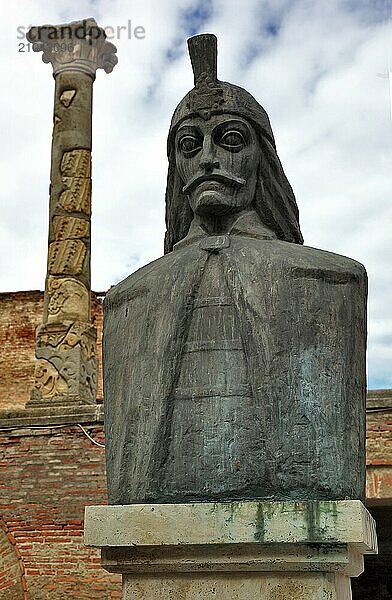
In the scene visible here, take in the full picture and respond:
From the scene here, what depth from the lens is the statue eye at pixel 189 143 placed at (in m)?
3.17

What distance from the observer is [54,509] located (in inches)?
373

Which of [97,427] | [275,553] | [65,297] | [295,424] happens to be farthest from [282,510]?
[65,297]

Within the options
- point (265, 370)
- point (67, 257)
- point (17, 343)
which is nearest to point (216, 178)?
point (265, 370)

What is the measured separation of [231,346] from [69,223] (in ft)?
31.7

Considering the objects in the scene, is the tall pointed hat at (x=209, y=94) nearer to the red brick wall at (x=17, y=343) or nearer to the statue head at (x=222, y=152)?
the statue head at (x=222, y=152)

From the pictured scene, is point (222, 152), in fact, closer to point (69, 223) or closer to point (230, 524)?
point (230, 524)

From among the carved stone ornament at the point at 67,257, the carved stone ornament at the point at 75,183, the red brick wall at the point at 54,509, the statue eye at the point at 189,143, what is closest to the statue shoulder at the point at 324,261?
the statue eye at the point at 189,143

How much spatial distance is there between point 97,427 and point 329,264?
7.13 metres

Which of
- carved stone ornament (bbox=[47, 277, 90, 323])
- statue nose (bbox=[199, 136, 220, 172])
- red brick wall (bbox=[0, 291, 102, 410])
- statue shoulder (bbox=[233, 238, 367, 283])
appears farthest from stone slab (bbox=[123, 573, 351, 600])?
red brick wall (bbox=[0, 291, 102, 410])

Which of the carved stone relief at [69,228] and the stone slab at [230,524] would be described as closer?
the stone slab at [230,524]

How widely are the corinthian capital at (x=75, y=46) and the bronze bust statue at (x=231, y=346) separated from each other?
1038 cm

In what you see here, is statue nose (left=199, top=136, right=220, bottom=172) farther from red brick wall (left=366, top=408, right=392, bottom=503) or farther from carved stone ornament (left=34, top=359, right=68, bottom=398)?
carved stone ornament (left=34, top=359, right=68, bottom=398)

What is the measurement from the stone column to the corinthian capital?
0.02 meters

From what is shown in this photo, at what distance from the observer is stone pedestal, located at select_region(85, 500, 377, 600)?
240 cm
